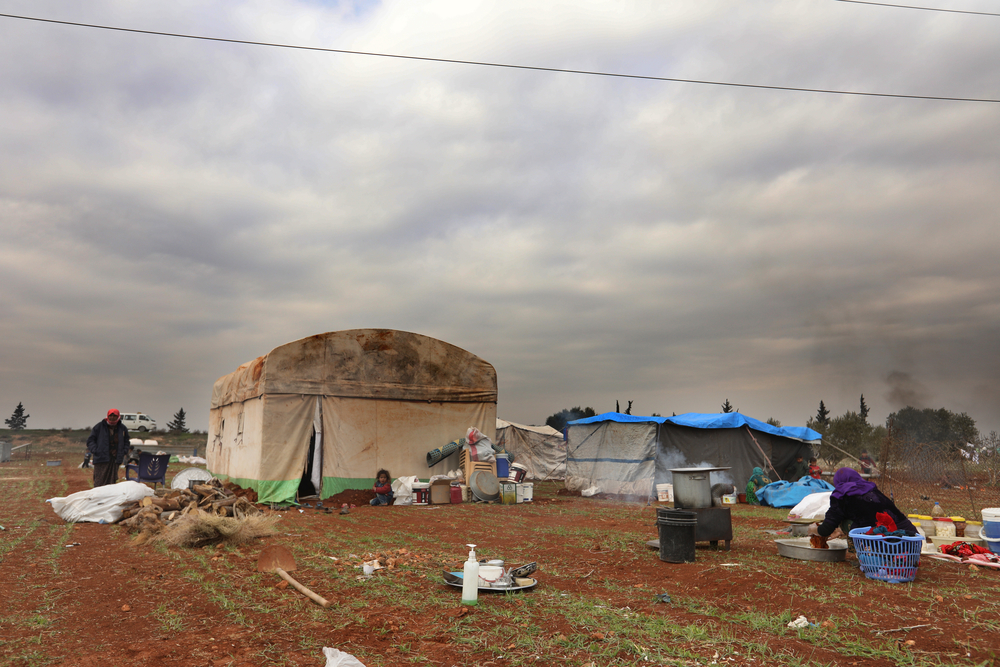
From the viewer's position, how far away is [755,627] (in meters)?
4.61

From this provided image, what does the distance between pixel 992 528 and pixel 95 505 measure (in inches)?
502

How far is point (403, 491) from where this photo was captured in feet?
47.6

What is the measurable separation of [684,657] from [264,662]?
105 inches

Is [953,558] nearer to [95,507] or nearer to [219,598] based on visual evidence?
[219,598]

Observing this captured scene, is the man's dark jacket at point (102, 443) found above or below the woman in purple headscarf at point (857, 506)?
above

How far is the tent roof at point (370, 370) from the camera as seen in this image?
14.2 metres

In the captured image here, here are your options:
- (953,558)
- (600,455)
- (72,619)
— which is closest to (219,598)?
(72,619)

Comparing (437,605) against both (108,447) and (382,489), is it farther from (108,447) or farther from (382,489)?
(382,489)

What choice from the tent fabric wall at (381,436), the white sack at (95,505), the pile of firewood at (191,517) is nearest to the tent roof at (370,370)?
the tent fabric wall at (381,436)

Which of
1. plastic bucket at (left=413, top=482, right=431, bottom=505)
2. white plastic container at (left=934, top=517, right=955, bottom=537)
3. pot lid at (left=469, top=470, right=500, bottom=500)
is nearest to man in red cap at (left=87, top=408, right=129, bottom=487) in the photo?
plastic bucket at (left=413, top=482, right=431, bottom=505)

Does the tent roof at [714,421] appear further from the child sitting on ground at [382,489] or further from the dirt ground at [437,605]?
the dirt ground at [437,605]

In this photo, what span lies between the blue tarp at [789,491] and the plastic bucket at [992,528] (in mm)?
7831

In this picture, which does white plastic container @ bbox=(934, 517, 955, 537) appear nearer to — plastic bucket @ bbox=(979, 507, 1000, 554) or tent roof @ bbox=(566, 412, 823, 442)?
plastic bucket @ bbox=(979, 507, 1000, 554)

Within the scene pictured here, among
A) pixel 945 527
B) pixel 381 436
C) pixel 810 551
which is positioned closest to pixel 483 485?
pixel 381 436
